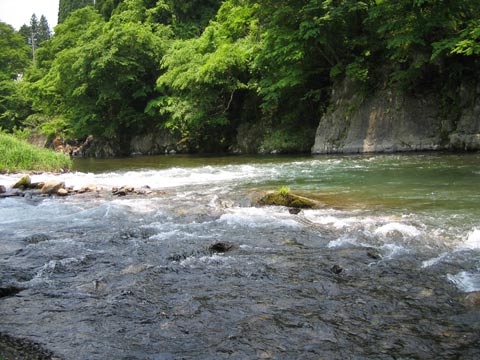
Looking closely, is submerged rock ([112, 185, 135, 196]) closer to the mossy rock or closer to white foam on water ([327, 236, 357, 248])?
the mossy rock

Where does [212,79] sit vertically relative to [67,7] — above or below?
below

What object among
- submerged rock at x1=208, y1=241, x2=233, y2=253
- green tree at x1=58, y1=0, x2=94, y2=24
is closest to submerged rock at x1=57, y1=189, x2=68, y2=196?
submerged rock at x1=208, y1=241, x2=233, y2=253

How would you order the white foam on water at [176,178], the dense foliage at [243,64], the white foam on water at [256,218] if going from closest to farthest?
1. the white foam on water at [256,218]
2. the white foam on water at [176,178]
3. the dense foliage at [243,64]

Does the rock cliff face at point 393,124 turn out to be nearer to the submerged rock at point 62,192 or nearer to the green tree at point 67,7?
the submerged rock at point 62,192

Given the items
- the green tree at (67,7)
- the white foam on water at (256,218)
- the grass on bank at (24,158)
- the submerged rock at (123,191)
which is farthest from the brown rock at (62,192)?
the green tree at (67,7)

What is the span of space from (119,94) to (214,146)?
7.78m

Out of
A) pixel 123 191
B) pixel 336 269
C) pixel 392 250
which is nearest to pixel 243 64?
pixel 123 191

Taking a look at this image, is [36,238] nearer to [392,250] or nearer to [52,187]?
[392,250]

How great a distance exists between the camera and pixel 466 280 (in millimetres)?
4492

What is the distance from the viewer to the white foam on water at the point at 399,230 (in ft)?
20.6

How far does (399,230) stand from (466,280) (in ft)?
6.32

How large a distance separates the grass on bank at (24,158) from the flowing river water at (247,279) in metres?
9.92

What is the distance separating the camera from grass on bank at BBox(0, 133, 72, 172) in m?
18.0

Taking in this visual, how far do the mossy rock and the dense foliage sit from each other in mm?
9807
